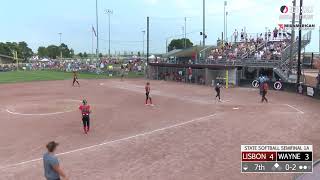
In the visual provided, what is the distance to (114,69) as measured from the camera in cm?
6594

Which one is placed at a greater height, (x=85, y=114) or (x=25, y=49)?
(x=25, y=49)

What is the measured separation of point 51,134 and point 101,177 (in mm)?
7290

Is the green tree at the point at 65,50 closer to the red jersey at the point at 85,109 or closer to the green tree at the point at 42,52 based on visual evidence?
the green tree at the point at 42,52

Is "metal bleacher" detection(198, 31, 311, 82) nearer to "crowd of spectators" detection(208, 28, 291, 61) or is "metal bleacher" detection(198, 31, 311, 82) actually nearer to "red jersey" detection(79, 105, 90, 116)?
"crowd of spectators" detection(208, 28, 291, 61)

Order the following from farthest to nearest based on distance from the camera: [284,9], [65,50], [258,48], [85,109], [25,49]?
[65,50] < [25,49] < [258,48] < [284,9] < [85,109]

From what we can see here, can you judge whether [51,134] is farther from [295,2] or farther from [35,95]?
[295,2]

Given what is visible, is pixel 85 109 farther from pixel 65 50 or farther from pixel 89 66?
pixel 65 50

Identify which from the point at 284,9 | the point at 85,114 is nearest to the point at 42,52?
the point at 284,9

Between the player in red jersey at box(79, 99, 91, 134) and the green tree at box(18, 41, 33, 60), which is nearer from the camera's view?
the player in red jersey at box(79, 99, 91, 134)

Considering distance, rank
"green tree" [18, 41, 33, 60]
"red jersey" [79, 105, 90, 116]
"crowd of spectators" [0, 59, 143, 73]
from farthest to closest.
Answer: "green tree" [18, 41, 33, 60]
"crowd of spectators" [0, 59, 143, 73]
"red jersey" [79, 105, 90, 116]
